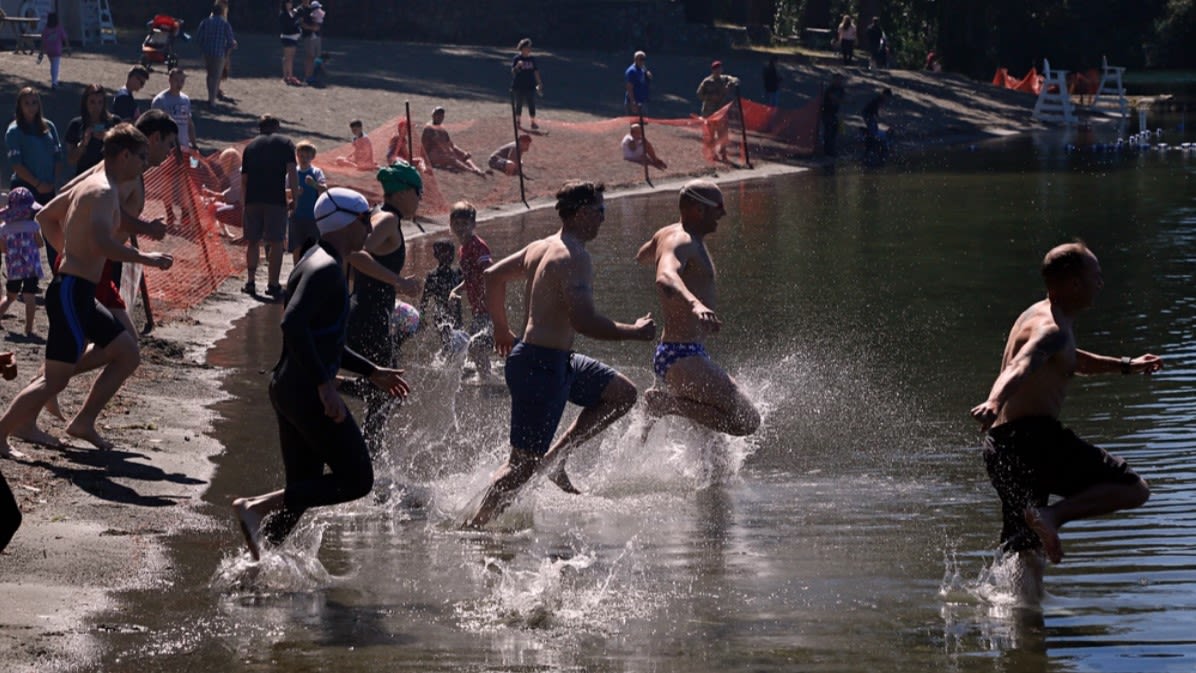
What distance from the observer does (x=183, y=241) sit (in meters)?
18.9

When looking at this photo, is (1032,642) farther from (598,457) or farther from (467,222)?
(467,222)

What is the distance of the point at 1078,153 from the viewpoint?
39.8 metres

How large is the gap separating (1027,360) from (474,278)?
6.37 metres

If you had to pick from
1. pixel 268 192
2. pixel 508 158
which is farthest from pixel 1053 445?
pixel 508 158

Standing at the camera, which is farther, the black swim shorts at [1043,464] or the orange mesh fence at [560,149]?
→ the orange mesh fence at [560,149]

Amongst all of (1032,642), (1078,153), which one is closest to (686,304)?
(1032,642)

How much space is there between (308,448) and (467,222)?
16.4 feet

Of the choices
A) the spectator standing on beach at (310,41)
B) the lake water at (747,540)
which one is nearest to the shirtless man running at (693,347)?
the lake water at (747,540)

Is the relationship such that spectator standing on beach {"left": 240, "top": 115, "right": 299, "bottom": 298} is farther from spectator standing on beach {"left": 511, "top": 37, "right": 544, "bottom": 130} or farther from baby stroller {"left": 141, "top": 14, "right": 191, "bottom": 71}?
spectator standing on beach {"left": 511, "top": 37, "right": 544, "bottom": 130}

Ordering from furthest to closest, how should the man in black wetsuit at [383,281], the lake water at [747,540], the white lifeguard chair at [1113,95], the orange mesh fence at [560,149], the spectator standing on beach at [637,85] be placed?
1. the white lifeguard chair at [1113,95]
2. the spectator standing on beach at [637,85]
3. the orange mesh fence at [560,149]
4. the man in black wetsuit at [383,281]
5. the lake water at [747,540]

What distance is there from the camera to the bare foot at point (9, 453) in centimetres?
966

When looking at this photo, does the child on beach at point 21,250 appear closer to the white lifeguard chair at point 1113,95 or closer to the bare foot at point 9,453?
the bare foot at point 9,453

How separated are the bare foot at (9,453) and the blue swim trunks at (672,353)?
3515mm

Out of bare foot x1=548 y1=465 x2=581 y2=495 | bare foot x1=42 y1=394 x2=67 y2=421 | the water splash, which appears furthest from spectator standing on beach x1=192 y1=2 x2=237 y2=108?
the water splash
